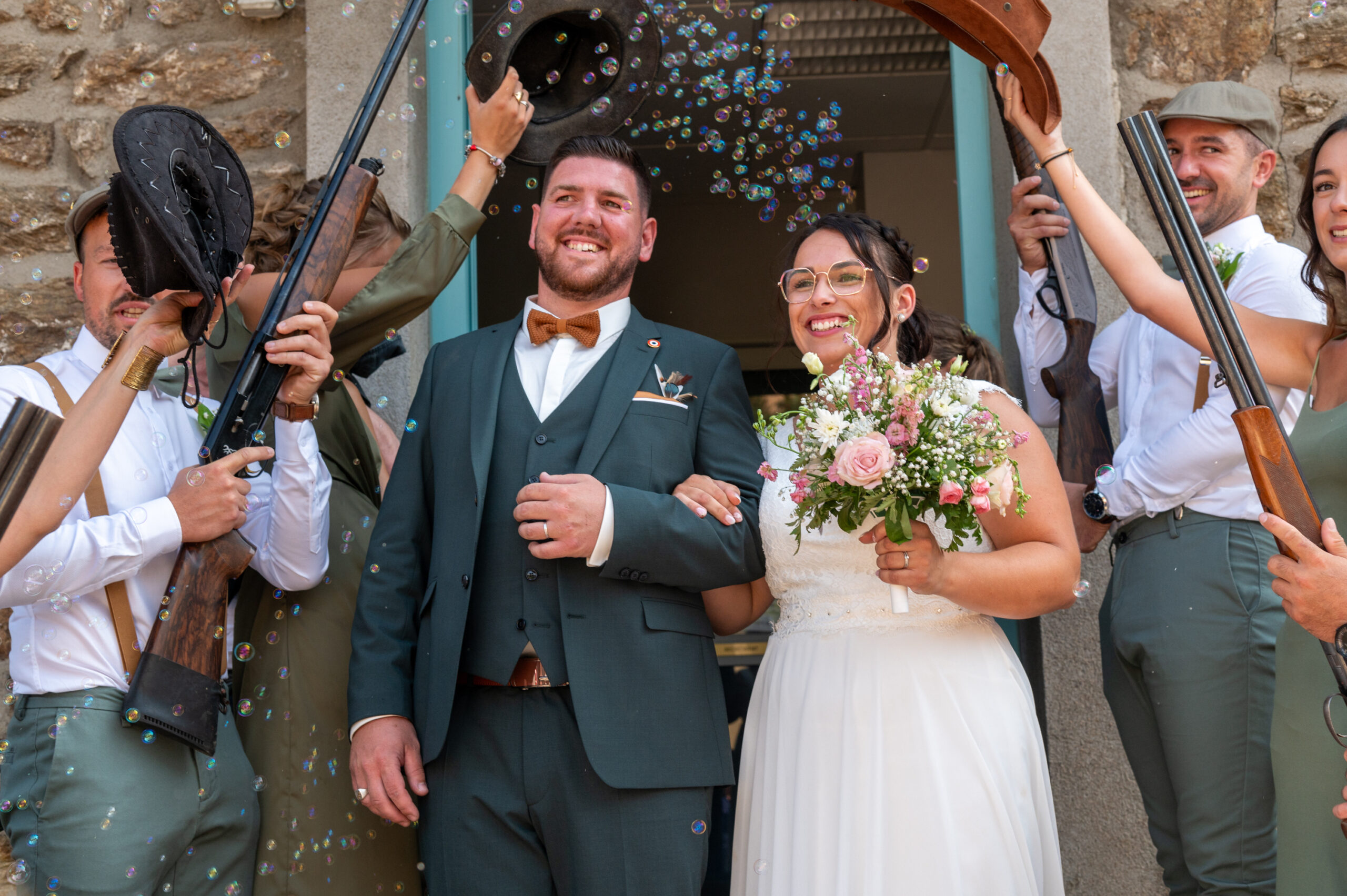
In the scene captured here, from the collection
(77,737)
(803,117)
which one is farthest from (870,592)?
(803,117)

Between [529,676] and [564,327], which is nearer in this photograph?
[529,676]

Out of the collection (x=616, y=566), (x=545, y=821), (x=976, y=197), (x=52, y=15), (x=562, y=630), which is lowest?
(x=545, y=821)

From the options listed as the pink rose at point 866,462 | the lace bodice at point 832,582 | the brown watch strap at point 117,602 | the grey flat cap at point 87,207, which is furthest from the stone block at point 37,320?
the pink rose at point 866,462

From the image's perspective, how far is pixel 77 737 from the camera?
8.23 ft

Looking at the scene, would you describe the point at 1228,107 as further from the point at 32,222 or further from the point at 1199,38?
the point at 32,222

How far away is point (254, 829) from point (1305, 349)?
277 cm

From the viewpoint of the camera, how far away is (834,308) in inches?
119

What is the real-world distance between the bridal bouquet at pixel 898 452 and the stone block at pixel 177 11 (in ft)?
9.71

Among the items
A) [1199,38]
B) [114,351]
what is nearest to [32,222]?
[114,351]

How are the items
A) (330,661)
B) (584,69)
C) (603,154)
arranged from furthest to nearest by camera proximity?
1. (584,69)
2. (603,154)
3. (330,661)

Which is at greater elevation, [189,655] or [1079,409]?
[1079,409]

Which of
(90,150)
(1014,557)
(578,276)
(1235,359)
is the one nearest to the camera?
(1235,359)

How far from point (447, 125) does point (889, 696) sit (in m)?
2.71

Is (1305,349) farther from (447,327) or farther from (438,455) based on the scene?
(447,327)
